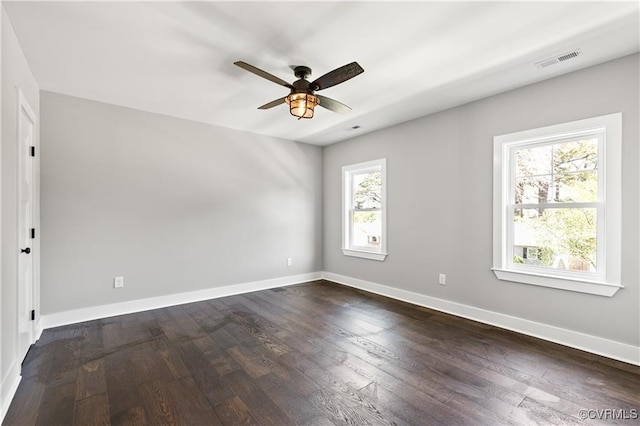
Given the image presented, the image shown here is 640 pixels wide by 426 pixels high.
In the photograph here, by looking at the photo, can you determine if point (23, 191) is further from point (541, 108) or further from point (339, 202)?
point (541, 108)

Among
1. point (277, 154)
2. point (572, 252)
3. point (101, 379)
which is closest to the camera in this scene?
point (101, 379)

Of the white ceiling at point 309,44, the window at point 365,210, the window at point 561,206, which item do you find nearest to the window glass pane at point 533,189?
the window at point 561,206

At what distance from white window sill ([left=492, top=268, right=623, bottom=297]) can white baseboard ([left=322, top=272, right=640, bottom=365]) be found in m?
0.40

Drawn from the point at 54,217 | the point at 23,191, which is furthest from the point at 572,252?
the point at 54,217

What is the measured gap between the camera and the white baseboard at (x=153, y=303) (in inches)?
129

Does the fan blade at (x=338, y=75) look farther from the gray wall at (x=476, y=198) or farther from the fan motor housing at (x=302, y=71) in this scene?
the gray wall at (x=476, y=198)

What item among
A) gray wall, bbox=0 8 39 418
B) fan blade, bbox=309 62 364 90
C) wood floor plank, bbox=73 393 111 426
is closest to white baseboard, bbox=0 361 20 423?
gray wall, bbox=0 8 39 418

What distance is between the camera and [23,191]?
2535 millimetres

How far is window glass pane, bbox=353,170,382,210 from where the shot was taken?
483 centimetres

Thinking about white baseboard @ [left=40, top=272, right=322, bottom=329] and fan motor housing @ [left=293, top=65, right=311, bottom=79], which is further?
white baseboard @ [left=40, top=272, right=322, bottom=329]

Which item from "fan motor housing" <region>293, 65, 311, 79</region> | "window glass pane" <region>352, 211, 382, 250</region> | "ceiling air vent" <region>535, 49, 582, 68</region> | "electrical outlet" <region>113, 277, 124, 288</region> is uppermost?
"ceiling air vent" <region>535, 49, 582, 68</region>

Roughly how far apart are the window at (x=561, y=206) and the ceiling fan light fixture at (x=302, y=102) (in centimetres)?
214

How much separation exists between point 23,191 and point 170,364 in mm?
1953

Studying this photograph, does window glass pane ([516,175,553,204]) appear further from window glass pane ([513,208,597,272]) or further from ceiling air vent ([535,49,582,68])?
ceiling air vent ([535,49,582,68])
